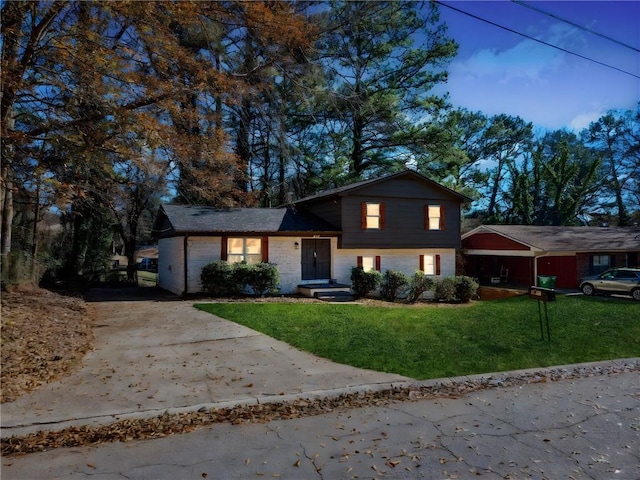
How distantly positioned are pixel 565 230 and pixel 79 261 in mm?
31172

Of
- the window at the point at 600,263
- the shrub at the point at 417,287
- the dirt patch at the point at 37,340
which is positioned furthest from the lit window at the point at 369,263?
the window at the point at 600,263

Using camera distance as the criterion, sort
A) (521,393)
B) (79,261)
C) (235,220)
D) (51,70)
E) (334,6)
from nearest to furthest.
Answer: (521,393) → (51,70) → (235,220) → (334,6) → (79,261)

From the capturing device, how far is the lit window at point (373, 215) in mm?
20062

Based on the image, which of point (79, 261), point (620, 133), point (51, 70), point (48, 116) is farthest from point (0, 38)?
point (620, 133)

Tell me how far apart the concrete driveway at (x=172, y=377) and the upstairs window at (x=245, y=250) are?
762cm

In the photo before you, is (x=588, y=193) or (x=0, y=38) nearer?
(x=0, y=38)

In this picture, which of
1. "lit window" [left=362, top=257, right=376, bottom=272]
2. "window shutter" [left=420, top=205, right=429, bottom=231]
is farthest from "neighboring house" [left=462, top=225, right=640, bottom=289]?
"lit window" [left=362, top=257, right=376, bottom=272]

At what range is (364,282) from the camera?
18.4 metres

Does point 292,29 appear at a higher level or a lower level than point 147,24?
higher

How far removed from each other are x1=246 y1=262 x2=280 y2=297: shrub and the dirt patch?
19.9 feet

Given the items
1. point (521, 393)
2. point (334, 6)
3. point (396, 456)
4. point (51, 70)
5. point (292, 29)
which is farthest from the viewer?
point (334, 6)

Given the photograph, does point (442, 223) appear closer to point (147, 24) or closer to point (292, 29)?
point (292, 29)

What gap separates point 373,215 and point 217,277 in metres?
8.09

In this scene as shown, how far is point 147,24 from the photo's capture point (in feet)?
30.3
